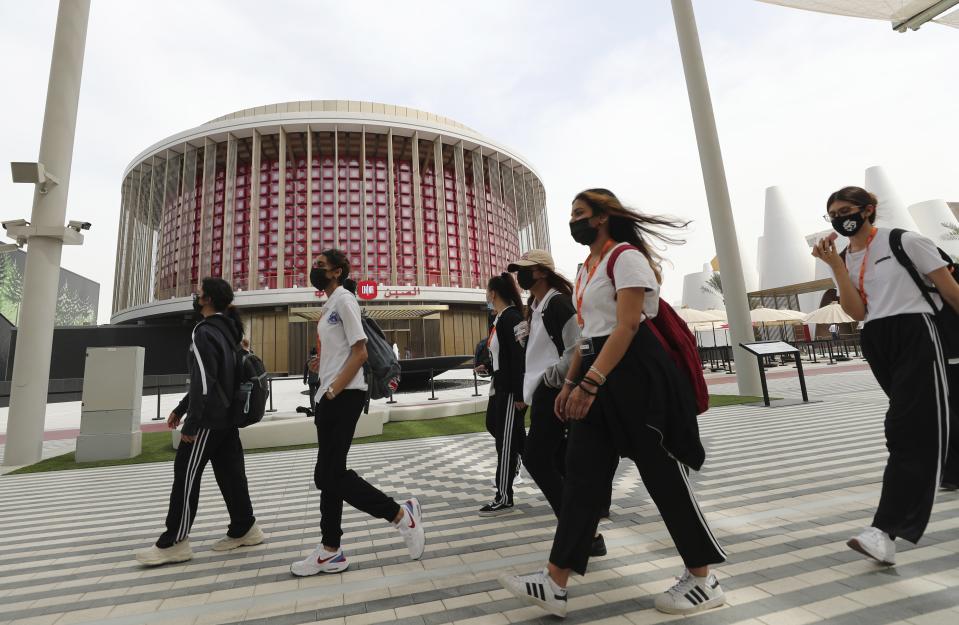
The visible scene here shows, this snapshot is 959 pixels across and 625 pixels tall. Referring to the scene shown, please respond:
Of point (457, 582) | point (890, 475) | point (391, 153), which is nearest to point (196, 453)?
point (457, 582)

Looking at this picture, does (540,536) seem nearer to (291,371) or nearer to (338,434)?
(338,434)

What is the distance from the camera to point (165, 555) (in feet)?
9.75

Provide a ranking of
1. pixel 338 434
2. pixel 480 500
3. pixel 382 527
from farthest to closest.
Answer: pixel 480 500 < pixel 382 527 < pixel 338 434

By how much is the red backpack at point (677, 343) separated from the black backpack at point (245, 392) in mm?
2385

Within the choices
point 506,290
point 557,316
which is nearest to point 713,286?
point 506,290

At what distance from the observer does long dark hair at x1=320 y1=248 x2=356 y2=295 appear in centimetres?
303

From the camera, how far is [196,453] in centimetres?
303

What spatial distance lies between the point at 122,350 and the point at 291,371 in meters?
28.5

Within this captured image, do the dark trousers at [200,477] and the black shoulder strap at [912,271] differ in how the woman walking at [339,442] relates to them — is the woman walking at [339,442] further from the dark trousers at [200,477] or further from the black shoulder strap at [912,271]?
the black shoulder strap at [912,271]

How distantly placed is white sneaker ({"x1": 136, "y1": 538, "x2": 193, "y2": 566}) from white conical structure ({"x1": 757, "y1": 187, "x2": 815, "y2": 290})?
1901 inches

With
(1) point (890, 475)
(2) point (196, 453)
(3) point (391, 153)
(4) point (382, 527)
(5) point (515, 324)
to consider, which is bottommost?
(4) point (382, 527)

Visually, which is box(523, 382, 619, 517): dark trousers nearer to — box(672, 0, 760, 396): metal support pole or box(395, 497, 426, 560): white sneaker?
box(395, 497, 426, 560): white sneaker

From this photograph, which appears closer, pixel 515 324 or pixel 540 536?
pixel 540 536

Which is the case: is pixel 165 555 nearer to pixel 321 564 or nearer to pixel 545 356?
pixel 321 564
